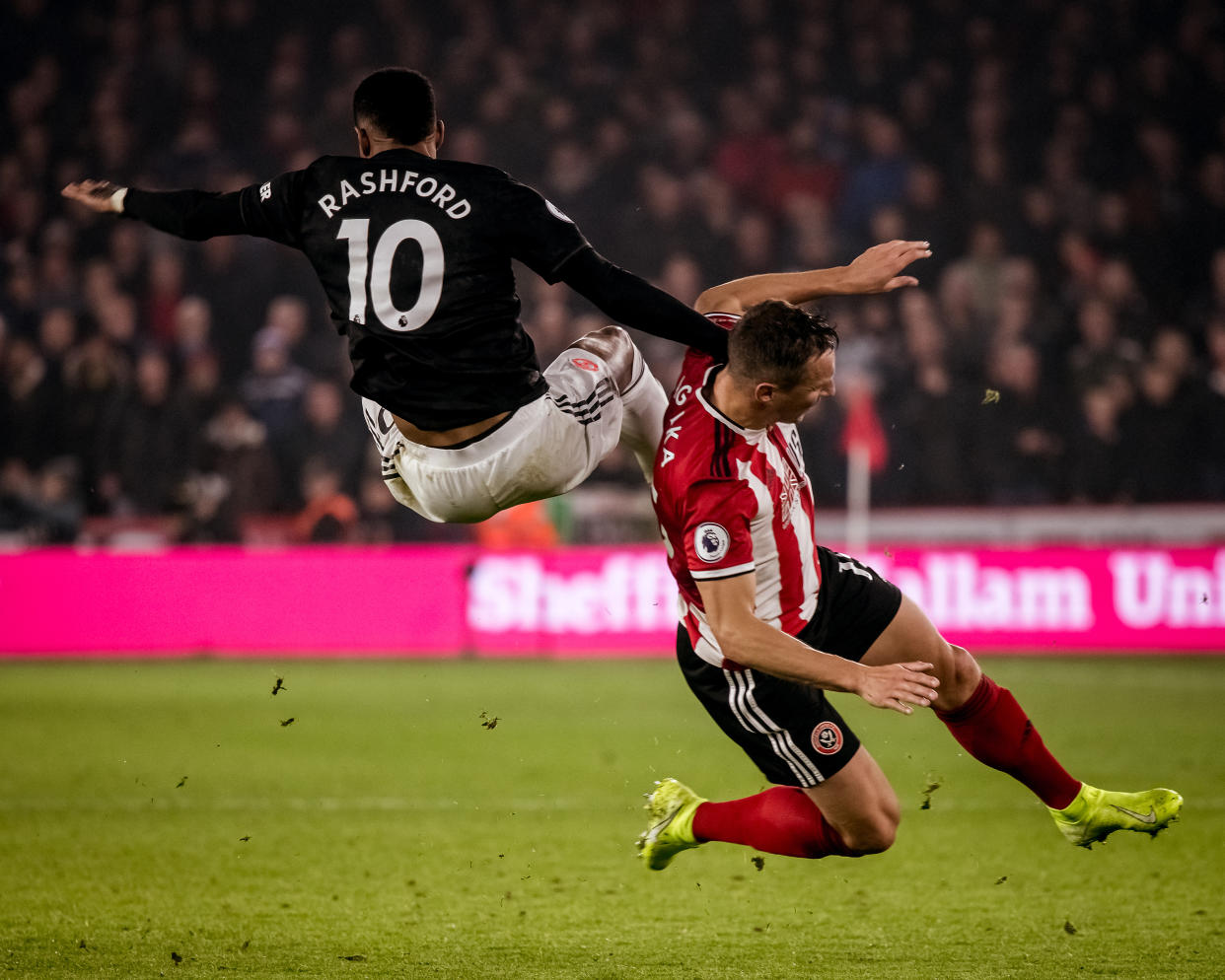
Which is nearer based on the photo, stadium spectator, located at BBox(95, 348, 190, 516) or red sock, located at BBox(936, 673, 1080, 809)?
red sock, located at BBox(936, 673, 1080, 809)

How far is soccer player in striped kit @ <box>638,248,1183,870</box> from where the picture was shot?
152 inches

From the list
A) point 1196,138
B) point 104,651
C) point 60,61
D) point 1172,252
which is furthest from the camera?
point 60,61

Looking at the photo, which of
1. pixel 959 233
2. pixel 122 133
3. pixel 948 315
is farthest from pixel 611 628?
pixel 122 133

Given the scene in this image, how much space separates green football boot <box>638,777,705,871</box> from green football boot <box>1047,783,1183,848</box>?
3.57 ft

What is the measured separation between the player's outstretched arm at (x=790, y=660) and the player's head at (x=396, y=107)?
1.39 m

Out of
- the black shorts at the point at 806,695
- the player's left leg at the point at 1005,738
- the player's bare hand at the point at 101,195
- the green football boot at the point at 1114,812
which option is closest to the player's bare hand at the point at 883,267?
the black shorts at the point at 806,695

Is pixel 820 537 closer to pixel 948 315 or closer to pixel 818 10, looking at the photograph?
pixel 948 315

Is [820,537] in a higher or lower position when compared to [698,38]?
lower

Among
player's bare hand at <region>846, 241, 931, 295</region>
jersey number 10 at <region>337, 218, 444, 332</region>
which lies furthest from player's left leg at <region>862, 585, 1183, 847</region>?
jersey number 10 at <region>337, 218, 444, 332</region>

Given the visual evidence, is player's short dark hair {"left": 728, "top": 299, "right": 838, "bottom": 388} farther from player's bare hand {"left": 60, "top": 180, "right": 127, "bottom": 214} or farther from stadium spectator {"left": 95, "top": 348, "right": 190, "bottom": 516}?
stadium spectator {"left": 95, "top": 348, "right": 190, "bottom": 516}

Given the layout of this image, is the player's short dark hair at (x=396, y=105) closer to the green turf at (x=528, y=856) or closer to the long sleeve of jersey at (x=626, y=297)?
the long sleeve of jersey at (x=626, y=297)

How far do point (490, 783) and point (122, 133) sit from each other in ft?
33.4

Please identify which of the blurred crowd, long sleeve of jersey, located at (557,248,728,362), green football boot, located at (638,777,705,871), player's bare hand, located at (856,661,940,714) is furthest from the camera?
the blurred crowd

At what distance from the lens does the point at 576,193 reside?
1448 cm
